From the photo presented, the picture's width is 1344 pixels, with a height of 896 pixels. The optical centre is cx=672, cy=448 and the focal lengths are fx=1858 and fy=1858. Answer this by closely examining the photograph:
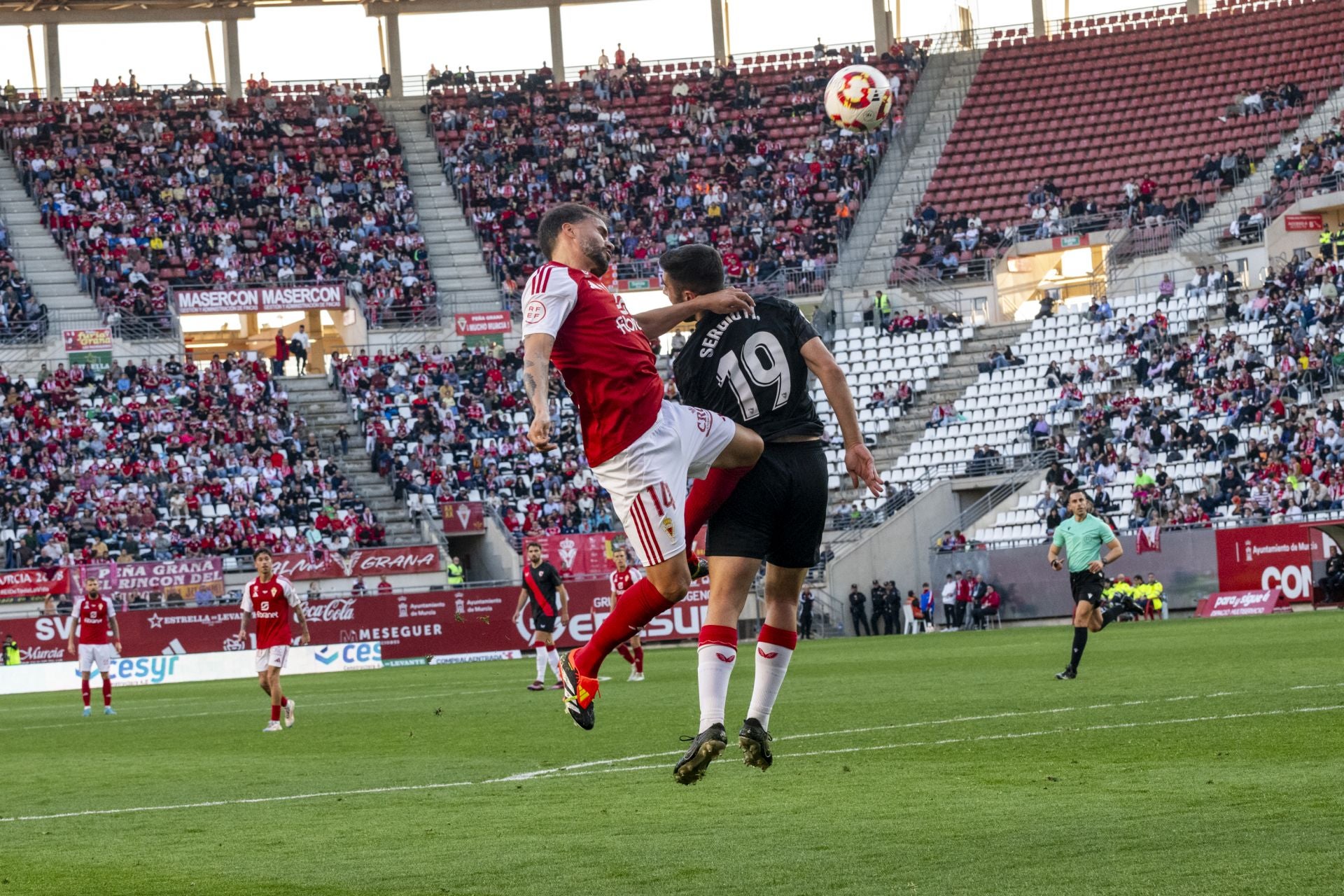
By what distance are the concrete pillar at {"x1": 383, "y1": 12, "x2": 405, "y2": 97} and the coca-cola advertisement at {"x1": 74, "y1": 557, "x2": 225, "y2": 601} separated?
24450mm

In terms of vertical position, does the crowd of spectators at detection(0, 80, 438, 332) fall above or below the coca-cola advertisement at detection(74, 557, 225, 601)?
above

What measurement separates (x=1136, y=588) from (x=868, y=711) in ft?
76.6

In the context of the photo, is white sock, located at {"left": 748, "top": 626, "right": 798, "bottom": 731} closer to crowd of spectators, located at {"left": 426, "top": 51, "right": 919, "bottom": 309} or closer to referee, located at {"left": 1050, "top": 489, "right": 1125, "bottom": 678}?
referee, located at {"left": 1050, "top": 489, "right": 1125, "bottom": 678}

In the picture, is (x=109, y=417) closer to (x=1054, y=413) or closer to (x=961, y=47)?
(x=1054, y=413)

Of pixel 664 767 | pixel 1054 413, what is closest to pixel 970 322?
pixel 1054 413

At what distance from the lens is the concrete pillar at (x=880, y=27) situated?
6012 cm

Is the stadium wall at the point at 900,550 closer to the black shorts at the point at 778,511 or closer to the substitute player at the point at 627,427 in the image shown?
the black shorts at the point at 778,511

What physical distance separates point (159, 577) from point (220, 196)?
55.2 ft

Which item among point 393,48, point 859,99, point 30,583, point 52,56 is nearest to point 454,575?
point 30,583

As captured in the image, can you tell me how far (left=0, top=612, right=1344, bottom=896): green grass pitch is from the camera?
745 centimetres

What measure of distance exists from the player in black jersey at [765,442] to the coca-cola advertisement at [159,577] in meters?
32.0

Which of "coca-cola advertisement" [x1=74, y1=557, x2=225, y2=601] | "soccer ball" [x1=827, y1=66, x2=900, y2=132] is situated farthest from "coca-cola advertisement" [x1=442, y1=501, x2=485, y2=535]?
"soccer ball" [x1=827, y1=66, x2=900, y2=132]

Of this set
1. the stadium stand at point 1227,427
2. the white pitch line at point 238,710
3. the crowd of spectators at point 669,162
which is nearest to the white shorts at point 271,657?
the white pitch line at point 238,710

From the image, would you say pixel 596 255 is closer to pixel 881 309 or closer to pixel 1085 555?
pixel 1085 555
